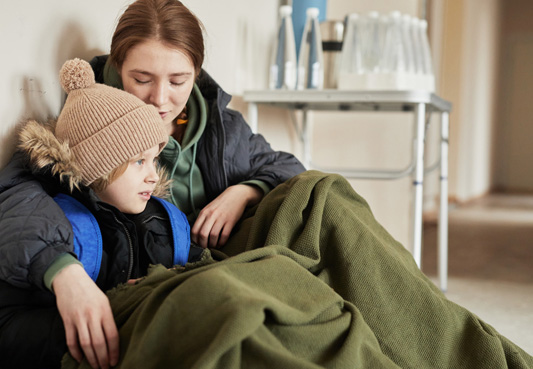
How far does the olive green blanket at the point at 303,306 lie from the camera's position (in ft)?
2.43

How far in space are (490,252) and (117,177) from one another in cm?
266

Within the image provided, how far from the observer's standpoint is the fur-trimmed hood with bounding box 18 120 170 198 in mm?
977

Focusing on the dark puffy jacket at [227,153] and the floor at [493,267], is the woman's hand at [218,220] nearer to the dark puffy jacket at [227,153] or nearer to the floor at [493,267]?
the dark puffy jacket at [227,153]

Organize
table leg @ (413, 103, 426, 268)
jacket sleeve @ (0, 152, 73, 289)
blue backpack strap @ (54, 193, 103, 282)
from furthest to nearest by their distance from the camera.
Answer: table leg @ (413, 103, 426, 268) < blue backpack strap @ (54, 193, 103, 282) < jacket sleeve @ (0, 152, 73, 289)

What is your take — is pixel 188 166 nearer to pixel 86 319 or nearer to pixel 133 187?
pixel 133 187

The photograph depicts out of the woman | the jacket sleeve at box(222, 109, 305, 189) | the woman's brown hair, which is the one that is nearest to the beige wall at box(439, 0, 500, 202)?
the jacket sleeve at box(222, 109, 305, 189)

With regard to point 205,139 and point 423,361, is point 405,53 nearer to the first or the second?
point 205,139

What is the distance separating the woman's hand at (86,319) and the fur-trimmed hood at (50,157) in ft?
0.60

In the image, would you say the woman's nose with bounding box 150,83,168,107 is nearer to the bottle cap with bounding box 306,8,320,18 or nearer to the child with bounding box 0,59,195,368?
the child with bounding box 0,59,195,368

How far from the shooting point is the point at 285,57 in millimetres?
2125

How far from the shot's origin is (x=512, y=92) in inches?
342

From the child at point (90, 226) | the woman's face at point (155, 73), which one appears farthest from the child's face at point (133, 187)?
the woman's face at point (155, 73)

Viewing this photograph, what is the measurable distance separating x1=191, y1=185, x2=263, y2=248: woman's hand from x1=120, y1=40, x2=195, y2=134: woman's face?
218 millimetres

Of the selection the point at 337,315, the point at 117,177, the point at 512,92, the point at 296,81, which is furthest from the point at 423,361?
the point at 512,92
